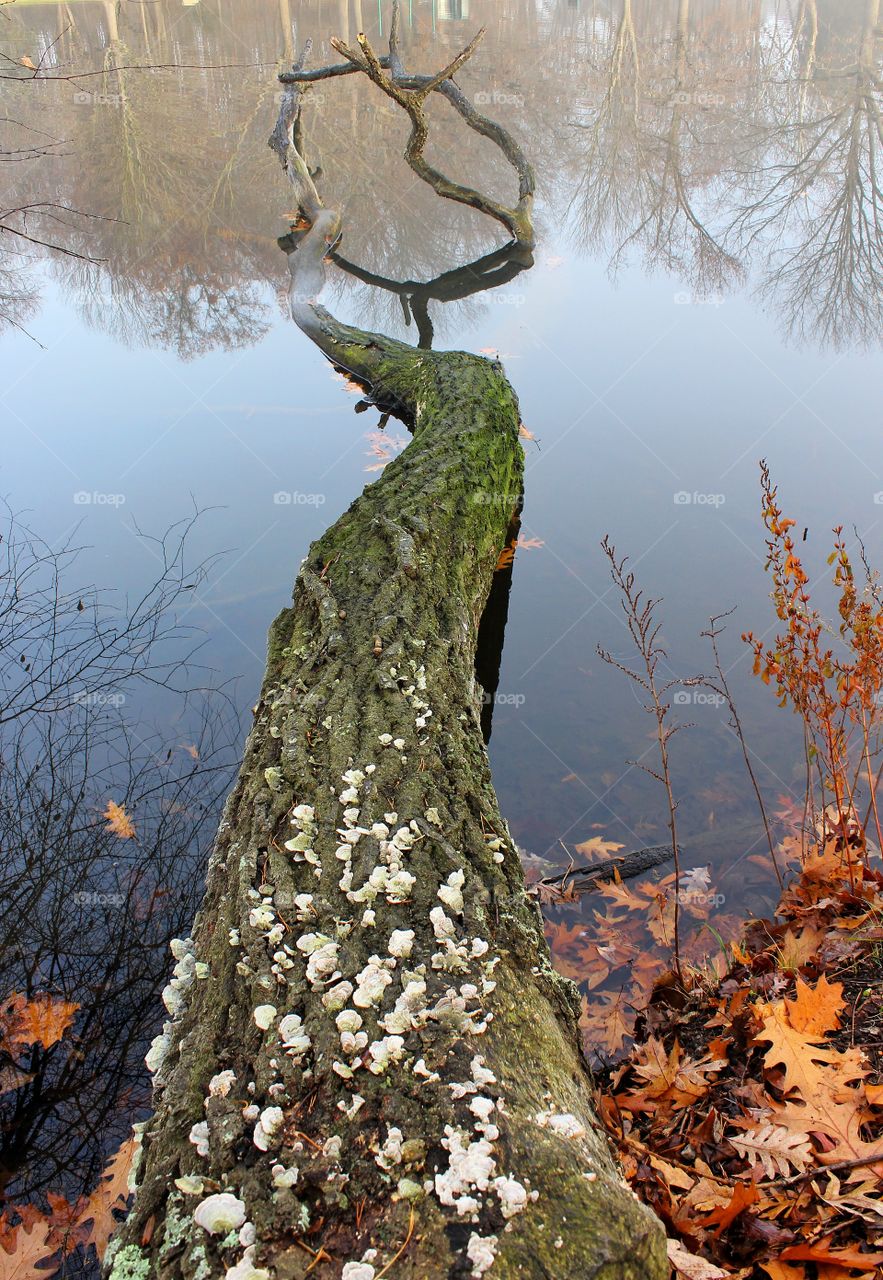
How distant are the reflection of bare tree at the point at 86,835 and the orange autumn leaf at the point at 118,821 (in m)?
0.03

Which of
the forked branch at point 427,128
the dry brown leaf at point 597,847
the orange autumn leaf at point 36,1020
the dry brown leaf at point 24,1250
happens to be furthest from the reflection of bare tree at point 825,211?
the dry brown leaf at point 24,1250

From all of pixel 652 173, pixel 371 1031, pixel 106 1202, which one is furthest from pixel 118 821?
pixel 652 173

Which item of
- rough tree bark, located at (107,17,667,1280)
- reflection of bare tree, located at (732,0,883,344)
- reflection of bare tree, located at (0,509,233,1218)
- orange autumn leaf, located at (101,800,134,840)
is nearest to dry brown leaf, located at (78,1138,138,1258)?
reflection of bare tree, located at (0,509,233,1218)

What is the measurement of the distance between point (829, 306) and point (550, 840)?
28.5 ft

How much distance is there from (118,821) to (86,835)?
162 millimetres

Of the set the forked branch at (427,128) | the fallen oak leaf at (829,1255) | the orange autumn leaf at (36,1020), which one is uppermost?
the forked branch at (427,128)

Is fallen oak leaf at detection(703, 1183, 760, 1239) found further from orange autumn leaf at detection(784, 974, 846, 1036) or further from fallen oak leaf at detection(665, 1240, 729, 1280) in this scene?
orange autumn leaf at detection(784, 974, 846, 1036)

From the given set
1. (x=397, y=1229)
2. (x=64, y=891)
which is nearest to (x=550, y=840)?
(x=64, y=891)

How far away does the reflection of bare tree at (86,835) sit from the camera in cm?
304

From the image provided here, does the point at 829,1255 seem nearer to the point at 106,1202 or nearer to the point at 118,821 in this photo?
the point at 106,1202

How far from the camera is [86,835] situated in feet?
13.8

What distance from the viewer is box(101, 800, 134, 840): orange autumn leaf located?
422 cm

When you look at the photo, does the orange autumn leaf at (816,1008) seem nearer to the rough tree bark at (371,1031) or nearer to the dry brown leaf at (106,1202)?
the rough tree bark at (371,1031)

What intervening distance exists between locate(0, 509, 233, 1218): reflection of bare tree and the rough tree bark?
1.14m
